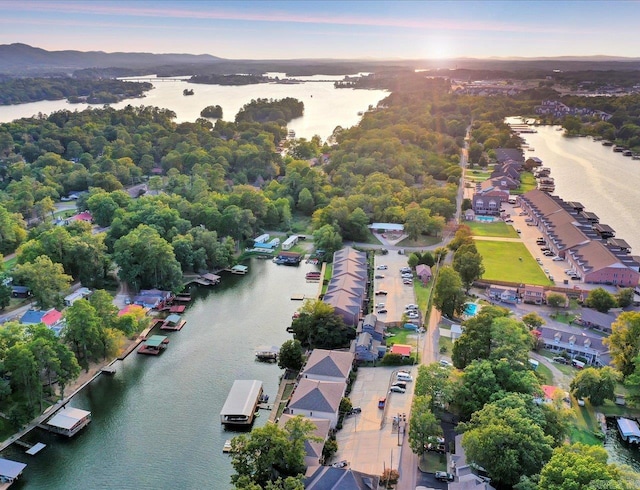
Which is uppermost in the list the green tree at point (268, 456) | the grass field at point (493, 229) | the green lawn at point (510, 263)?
the green tree at point (268, 456)

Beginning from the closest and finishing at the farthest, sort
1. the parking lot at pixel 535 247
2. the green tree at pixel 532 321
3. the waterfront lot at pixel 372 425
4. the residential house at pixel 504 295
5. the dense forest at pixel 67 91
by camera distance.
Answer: the waterfront lot at pixel 372 425, the green tree at pixel 532 321, the residential house at pixel 504 295, the parking lot at pixel 535 247, the dense forest at pixel 67 91

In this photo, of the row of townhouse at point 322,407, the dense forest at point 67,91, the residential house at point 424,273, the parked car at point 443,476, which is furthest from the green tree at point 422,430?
the dense forest at point 67,91

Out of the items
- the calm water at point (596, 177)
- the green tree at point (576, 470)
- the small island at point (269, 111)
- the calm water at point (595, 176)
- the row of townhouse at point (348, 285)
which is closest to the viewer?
the green tree at point (576, 470)

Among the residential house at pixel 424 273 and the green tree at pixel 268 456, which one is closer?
the green tree at pixel 268 456

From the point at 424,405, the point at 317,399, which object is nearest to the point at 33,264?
the point at 317,399

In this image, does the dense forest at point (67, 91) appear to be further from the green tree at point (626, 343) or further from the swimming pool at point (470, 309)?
the green tree at point (626, 343)

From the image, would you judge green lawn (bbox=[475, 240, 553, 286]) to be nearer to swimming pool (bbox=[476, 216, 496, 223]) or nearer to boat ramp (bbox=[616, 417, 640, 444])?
swimming pool (bbox=[476, 216, 496, 223])

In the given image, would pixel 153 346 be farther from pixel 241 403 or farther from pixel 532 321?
pixel 532 321
